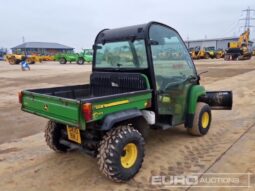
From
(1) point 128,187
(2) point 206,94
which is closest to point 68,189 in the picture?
(1) point 128,187

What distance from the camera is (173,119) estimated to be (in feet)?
15.0

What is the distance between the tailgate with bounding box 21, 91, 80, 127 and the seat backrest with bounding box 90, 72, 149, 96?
123 cm

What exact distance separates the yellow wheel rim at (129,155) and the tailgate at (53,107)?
814mm

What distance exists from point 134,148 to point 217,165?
4.06ft

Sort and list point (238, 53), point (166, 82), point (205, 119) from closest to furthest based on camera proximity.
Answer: point (166, 82) → point (205, 119) → point (238, 53)

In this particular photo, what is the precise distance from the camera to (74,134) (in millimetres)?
3840

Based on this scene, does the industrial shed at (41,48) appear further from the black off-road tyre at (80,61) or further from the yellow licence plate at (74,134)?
the yellow licence plate at (74,134)

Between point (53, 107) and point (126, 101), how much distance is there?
930 millimetres

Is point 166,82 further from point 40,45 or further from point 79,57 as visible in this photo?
point 40,45

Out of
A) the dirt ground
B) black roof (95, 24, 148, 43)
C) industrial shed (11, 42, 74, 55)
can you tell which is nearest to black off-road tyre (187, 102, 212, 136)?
the dirt ground

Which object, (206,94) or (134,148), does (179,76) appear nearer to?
(206,94)

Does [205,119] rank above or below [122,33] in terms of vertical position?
below

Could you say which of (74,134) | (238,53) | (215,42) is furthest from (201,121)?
(215,42)

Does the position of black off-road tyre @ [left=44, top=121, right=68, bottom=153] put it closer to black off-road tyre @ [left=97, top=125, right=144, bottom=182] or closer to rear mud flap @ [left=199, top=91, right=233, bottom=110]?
black off-road tyre @ [left=97, top=125, right=144, bottom=182]
